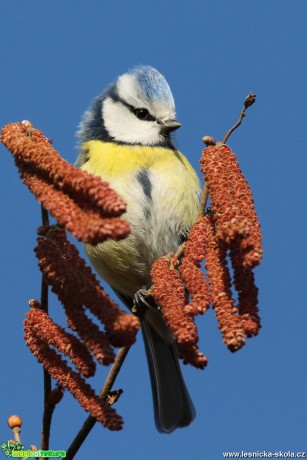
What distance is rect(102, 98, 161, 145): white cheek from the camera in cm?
407

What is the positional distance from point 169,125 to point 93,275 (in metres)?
2.06

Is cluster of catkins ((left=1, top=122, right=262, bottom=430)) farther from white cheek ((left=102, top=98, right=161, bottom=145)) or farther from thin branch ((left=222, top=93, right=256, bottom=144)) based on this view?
white cheek ((left=102, top=98, right=161, bottom=145))

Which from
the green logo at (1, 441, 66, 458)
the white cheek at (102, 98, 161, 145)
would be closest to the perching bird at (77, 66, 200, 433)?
the white cheek at (102, 98, 161, 145)

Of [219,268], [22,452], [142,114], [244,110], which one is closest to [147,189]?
[142,114]

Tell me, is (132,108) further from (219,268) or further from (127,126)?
(219,268)

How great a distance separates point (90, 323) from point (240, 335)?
41cm

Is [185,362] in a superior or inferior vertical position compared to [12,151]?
inferior

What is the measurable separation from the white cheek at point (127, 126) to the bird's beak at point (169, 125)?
0.12 ft

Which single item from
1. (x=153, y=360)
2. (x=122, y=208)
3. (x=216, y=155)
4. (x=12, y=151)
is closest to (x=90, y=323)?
(x=122, y=208)

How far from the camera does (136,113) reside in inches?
166

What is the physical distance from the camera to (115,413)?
2.13 metres

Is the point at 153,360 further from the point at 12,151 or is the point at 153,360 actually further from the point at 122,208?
the point at 122,208

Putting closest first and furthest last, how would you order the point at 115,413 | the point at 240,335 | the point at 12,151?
the point at 240,335 → the point at 115,413 → the point at 12,151

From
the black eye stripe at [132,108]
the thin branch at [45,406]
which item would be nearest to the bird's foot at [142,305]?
the thin branch at [45,406]
